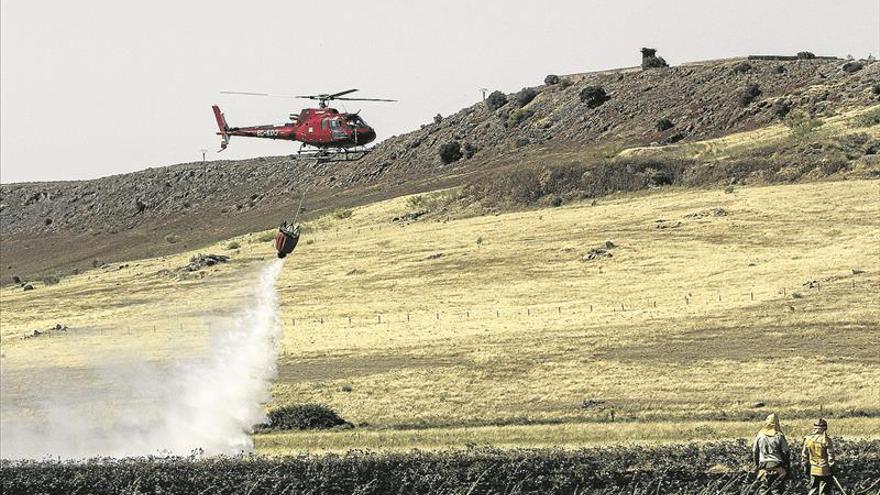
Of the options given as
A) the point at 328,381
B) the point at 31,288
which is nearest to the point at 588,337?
the point at 328,381

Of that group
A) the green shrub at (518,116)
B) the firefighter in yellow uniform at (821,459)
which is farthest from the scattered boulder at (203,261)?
the firefighter in yellow uniform at (821,459)

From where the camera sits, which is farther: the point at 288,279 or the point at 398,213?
the point at 398,213

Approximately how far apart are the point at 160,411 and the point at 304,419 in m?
5.96

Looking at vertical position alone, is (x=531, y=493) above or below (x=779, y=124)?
below

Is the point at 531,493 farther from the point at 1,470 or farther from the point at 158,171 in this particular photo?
the point at 158,171

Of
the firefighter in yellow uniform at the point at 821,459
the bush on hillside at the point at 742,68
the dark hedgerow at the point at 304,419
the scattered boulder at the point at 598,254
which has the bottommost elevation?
the dark hedgerow at the point at 304,419

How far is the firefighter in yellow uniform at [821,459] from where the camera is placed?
1113 inches

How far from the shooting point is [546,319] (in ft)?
233

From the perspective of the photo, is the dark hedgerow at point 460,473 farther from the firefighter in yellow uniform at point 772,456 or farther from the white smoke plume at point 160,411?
the white smoke plume at point 160,411

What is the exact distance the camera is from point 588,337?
6512 cm

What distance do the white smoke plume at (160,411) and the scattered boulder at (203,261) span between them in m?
38.3

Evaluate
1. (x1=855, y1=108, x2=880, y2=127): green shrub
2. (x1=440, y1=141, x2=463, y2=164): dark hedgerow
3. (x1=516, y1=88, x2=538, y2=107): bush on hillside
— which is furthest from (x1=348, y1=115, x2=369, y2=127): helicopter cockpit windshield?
(x1=516, y1=88, x2=538, y2=107): bush on hillside

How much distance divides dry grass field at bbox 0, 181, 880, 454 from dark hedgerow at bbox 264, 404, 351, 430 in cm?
126

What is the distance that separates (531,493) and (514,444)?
11907 millimetres
